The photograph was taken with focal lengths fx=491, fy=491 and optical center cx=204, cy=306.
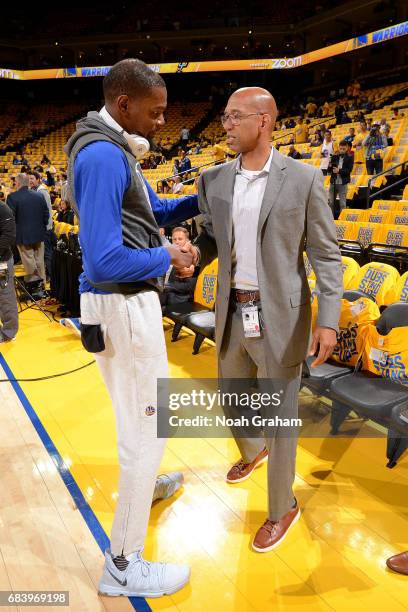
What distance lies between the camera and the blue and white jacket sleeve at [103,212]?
143cm

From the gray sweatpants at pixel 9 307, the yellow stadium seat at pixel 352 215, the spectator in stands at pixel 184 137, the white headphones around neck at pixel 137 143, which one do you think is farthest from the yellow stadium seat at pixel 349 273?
the spectator in stands at pixel 184 137

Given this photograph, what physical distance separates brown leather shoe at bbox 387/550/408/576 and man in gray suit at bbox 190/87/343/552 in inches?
17.0

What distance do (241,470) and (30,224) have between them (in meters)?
4.89

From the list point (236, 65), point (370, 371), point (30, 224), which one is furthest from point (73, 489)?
point (236, 65)

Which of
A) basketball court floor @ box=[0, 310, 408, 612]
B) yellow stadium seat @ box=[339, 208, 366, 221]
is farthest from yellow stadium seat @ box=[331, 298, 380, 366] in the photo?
yellow stadium seat @ box=[339, 208, 366, 221]

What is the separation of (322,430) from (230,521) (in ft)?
3.35

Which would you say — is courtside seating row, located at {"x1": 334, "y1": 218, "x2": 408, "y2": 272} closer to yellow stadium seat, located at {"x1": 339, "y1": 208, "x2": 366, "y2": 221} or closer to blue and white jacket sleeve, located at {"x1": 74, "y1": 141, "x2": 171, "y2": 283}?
yellow stadium seat, located at {"x1": 339, "y1": 208, "x2": 366, "y2": 221}

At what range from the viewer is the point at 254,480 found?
260 cm

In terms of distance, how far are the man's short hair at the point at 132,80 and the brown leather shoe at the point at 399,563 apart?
197 cm

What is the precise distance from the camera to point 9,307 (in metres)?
4.89

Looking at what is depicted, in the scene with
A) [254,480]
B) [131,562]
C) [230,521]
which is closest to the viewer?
[131,562]

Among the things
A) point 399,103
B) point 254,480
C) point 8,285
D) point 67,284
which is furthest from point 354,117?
point 254,480

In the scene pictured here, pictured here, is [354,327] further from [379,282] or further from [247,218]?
[247,218]

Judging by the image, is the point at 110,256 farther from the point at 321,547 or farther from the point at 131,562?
the point at 321,547
